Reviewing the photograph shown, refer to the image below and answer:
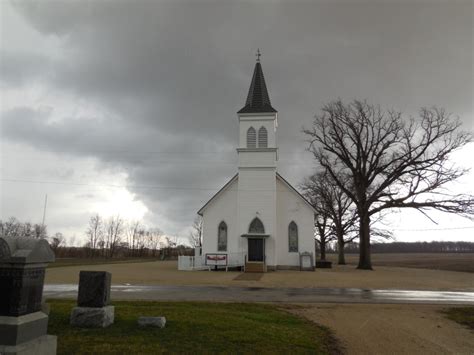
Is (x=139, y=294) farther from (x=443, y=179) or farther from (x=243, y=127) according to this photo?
(x=443, y=179)

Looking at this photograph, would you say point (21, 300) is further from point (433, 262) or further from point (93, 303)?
point (433, 262)

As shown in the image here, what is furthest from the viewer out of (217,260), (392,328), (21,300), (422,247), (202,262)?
(422,247)

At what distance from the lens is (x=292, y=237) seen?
110ft

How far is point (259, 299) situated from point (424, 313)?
5.32m

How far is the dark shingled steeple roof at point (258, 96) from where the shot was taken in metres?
34.2

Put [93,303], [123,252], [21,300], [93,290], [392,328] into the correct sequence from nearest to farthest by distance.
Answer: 1. [21,300]
2. [93,303]
3. [93,290]
4. [392,328]
5. [123,252]

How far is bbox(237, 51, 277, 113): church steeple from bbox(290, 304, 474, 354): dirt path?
2407 centimetres

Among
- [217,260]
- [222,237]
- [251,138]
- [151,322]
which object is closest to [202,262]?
[217,260]

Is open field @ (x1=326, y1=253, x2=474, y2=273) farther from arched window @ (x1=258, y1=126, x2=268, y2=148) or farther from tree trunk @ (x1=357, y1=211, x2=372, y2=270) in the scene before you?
arched window @ (x1=258, y1=126, x2=268, y2=148)

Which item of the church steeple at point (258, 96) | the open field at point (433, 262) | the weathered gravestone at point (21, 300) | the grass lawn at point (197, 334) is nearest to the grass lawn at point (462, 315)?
the grass lawn at point (197, 334)

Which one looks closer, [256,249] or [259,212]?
[256,249]

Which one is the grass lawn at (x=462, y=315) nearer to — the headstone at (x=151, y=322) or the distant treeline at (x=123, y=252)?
the headstone at (x=151, y=322)

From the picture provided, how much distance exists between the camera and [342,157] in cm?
3709

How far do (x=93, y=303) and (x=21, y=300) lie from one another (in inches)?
117
